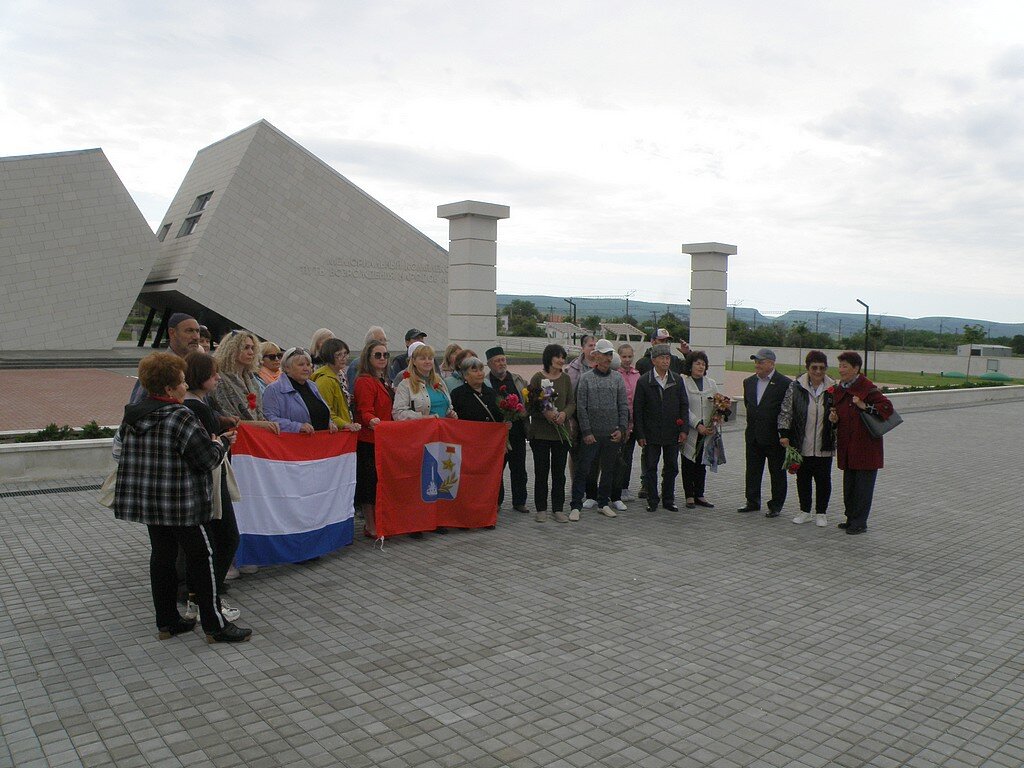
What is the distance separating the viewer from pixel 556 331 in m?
48.2

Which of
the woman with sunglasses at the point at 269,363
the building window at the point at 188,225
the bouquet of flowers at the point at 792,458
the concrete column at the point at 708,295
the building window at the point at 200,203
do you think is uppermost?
the building window at the point at 200,203

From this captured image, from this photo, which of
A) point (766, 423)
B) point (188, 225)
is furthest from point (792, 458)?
point (188, 225)

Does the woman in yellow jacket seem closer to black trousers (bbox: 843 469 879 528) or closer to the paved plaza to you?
the paved plaza

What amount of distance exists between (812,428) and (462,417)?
133 inches

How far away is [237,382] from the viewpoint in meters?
6.00

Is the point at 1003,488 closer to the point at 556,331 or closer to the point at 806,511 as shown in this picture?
the point at 806,511

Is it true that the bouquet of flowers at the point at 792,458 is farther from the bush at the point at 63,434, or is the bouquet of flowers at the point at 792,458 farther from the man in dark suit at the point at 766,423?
the bush at the point at 63,434

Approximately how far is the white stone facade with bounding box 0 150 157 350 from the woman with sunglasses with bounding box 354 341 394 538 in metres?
23.9

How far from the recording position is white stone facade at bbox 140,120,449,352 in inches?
1128

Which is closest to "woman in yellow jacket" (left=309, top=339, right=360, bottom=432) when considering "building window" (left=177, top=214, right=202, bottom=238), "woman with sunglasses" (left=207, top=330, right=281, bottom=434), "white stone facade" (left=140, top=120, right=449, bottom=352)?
"woman with sunglasses" (left=207, top=330, right=281, bottom=434)

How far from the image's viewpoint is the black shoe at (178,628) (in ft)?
15.6

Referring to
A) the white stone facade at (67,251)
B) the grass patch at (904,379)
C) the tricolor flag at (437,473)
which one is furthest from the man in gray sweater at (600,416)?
the white stone facade at (67,251)

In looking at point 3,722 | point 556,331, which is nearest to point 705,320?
point 3,722

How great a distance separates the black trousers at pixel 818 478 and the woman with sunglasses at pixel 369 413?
13.5 ft
